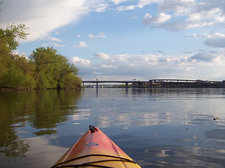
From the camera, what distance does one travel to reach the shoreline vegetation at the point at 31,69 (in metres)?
42.5

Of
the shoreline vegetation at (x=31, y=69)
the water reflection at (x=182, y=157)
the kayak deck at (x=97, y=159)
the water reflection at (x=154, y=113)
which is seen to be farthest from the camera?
the shoreline vegetation at (x=31, y=69)

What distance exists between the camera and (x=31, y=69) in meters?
65.1

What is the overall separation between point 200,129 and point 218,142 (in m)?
2.36

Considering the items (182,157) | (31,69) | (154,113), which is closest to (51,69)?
(31,69)

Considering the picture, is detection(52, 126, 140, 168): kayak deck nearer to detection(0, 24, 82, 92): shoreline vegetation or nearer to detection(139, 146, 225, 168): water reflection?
detection(139, 146, 225, 168): water reflection

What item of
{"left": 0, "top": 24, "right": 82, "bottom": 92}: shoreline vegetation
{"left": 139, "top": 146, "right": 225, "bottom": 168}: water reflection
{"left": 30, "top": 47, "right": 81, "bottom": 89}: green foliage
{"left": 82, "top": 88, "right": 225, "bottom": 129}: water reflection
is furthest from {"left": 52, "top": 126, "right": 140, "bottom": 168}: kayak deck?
{"left": 30, "top": 47, "right": 81, "bottom": 89}: green foliage

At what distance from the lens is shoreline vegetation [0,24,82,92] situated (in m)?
42.5

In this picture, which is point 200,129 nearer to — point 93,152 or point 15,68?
point 93,152

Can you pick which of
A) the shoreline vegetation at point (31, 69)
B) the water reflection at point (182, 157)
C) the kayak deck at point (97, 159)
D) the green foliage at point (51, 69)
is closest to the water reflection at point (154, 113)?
the water reflection at point (182, 157)

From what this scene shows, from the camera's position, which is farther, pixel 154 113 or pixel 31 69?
pixel 31 69

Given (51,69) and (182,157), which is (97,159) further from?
(51,69)

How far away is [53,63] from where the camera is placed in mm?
85375

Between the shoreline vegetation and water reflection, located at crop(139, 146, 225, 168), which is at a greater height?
the shoreline vegetation

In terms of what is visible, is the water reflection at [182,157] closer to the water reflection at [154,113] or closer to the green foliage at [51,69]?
the water reflection at [154,113]
